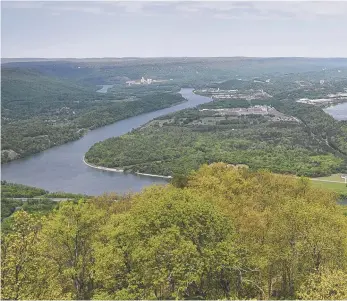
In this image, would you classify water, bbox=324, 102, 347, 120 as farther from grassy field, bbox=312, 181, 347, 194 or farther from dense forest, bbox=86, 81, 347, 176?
grassy field, bbox=312, 181, 347, 194

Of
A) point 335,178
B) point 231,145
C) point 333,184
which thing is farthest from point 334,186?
point 231,145

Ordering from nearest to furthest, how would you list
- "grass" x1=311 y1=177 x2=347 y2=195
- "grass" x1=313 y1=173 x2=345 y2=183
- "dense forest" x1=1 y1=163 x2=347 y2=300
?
"dense forest" x1=1 y1=163 x2=347 y2=300 → "grass" x1=311 y1=177 x2=347 y2=195 → "grass" x1=313 y1=173 x2=345 y2=183

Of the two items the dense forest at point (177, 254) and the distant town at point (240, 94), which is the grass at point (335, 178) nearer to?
the dense forest at point (177, 254)

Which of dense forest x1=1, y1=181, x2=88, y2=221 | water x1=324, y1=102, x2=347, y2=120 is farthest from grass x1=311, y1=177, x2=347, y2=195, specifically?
water x1=324, y1=102, x2=347, y2=120

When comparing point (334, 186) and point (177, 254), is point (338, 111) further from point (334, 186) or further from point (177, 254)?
point (177, 254)

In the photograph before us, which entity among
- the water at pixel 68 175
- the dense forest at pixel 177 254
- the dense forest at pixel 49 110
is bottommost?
the water at pixel 68 175

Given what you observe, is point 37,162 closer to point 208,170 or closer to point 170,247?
point 208,170

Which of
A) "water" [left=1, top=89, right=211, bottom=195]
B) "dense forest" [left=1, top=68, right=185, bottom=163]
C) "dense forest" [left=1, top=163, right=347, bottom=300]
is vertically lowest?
"water" [left=1, top=89, right=211, bottom=195]

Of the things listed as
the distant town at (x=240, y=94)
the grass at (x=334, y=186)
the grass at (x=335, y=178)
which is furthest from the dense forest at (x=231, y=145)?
the distant town at (x=240, y=94)
